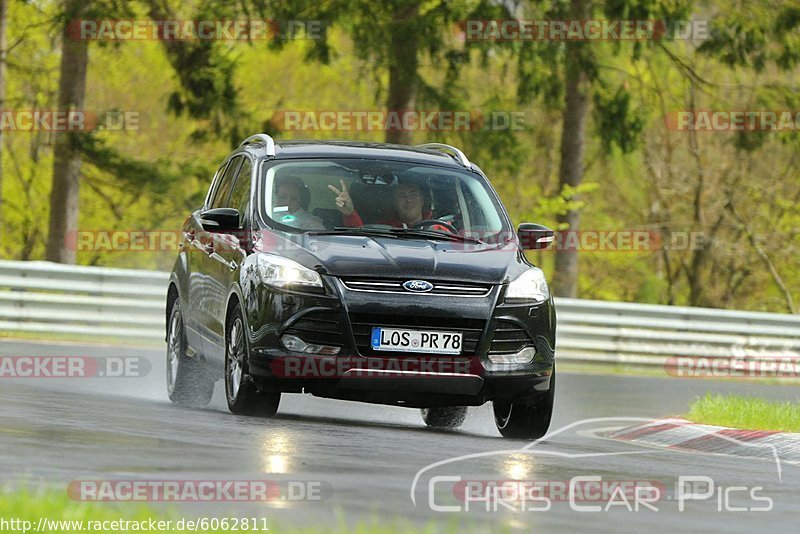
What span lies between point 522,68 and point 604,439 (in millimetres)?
16245

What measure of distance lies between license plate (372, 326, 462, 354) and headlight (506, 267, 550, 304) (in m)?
0.54

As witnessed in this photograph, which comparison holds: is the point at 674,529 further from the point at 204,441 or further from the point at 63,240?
the point at 63,240

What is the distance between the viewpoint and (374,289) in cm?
1031

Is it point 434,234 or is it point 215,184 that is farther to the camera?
point 215,184

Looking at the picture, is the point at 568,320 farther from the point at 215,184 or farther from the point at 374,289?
the point at 374,289

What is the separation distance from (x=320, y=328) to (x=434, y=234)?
1.33 m

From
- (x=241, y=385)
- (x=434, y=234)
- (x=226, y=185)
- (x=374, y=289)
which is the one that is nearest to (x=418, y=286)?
(x=374, y=289)

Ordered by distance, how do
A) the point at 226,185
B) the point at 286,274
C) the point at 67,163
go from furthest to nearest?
the point at 67,163 → the point at 226,185 → the point at 286,274

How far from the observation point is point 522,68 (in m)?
27.8

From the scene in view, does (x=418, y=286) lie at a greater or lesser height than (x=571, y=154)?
greater

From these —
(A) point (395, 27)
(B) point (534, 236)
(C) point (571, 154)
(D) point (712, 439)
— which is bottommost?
(D) point (712, 439)

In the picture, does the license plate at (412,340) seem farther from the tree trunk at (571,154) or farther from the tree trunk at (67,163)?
the tree trunk at (571,154)

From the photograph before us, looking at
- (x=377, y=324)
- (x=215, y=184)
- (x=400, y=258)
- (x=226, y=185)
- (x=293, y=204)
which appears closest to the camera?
(x=377, y=324)

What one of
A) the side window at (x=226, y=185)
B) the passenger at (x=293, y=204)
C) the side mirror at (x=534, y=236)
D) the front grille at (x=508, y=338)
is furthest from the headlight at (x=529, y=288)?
the side window at (x=226, y=185)
